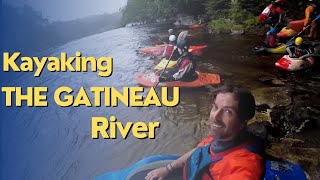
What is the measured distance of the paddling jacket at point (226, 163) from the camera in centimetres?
240

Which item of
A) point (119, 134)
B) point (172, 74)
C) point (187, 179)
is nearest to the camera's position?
point (187, 179)

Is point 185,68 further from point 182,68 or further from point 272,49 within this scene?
point 272,49

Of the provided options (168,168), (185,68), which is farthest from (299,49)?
(168,168)

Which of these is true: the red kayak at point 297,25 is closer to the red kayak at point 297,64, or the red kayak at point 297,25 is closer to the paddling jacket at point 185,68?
→ the red kayak at point 297,64

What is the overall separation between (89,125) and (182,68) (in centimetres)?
150

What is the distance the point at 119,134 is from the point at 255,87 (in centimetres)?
184

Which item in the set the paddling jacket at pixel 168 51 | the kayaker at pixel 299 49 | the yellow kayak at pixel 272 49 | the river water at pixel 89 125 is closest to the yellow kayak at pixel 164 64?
the paddling jacket at pixel 168 51

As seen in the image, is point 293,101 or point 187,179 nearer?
point 187,179

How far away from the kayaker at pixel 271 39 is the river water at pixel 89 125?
50cm

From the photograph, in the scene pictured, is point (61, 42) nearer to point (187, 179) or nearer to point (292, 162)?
point (187, 179)

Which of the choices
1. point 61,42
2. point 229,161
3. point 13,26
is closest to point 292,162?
point 229,161

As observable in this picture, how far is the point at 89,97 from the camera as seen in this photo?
372 centimetres

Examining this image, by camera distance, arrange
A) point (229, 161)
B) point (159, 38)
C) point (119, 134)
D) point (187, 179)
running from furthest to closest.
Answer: point (159, 38) < point (119, 134) < point (187, 179) < point (229, 161)

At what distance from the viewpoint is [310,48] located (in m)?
4.56
